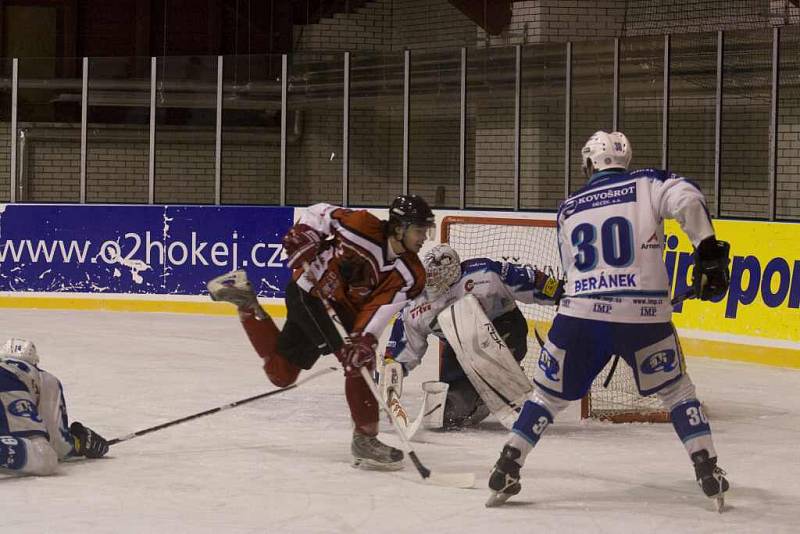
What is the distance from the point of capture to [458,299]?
6145 mm

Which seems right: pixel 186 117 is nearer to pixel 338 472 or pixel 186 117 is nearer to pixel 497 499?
pixel 338 472

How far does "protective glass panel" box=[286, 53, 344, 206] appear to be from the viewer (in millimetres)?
12164

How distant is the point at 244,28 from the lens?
1703cm

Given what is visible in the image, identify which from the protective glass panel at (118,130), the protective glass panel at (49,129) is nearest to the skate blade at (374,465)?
the protective glass panel at (118,130)

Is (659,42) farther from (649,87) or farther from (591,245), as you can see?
(591,245)

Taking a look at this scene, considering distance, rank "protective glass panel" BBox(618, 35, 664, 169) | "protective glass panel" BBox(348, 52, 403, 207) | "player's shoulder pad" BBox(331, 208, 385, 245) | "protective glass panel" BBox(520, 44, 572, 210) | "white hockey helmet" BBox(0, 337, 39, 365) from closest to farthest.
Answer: "white hockey helmet" BBox(0, 337, 39, 365) < "player's shoulder pad" BBox(331, 208, 385, 245) < "protective glass panel" BBox(618, 35, 664, 169) < "protective glass panel" BBox(520, 44, 572, 210) < "protective glass panel" BBox(348, 52, 403, 207)

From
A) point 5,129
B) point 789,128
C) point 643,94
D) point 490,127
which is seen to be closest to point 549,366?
point 789,128

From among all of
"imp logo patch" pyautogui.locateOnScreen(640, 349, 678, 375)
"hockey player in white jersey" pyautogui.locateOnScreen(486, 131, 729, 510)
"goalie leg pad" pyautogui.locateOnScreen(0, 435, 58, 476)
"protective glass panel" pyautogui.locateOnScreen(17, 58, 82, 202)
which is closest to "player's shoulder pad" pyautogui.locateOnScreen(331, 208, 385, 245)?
"hockey player in white jersey" pyautogui.locateOnScreen(486, 131, 729, 510)

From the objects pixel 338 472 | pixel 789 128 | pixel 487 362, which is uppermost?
pixel 789 128

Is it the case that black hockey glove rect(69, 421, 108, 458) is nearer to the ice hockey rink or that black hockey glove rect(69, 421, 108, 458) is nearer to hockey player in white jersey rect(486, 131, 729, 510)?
the ice hockey rink

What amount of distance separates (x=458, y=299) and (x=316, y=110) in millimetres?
6519

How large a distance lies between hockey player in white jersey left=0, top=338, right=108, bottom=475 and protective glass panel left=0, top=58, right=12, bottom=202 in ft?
26.6

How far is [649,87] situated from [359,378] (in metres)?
6.29

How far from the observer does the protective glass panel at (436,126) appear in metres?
11.7
